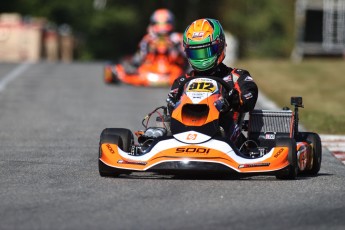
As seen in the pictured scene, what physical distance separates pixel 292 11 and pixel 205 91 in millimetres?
52404

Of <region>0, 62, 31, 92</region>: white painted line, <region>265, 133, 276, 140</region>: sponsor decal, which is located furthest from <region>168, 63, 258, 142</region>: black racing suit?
<region>0, 62, 31, 92</region>: white painted line

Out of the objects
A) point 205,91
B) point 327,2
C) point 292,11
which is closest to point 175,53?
point 205,91

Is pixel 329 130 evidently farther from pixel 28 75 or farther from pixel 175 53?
pixel 28 75

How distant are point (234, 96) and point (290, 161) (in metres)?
0.90

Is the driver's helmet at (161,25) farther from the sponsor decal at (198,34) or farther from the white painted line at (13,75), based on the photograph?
the sponsor decal at (198,34)

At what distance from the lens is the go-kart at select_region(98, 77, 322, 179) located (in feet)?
28.3

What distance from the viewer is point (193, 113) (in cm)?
902

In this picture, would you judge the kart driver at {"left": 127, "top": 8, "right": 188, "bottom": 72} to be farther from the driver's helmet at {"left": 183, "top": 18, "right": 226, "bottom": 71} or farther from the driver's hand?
the driver's hand

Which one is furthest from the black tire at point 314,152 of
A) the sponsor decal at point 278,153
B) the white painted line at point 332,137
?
the white painted line at point 332,137

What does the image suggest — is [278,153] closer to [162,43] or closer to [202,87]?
[202,87]

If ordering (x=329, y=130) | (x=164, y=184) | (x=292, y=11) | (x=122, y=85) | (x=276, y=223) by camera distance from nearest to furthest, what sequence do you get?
(x=276, y=223) → (x=164, y=184) → (x=329, y=130) → (x=122, y=85) → (x=292, y=11)

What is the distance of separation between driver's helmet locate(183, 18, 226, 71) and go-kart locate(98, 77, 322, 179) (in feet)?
1.24

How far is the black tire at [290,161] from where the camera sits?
28.6ft

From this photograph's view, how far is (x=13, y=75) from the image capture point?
79.0 feet
